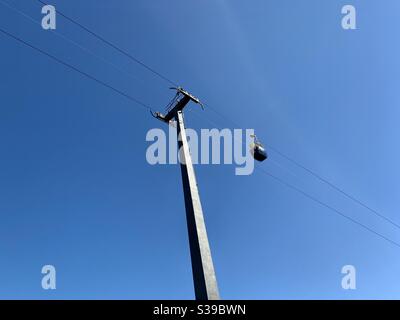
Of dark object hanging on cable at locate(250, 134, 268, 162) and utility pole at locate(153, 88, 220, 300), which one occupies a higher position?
dark object hanging on cable at locate(250, 134, 268, 162)

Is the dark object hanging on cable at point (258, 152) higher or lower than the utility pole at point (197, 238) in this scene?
higher

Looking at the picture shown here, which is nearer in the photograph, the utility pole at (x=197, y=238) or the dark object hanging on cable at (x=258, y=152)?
the utility pole at (x=197, y=238)

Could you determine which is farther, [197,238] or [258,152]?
[258,152]

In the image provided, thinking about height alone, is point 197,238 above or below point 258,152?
below

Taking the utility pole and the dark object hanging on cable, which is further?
the dark object hanging on cable

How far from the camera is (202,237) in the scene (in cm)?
590
